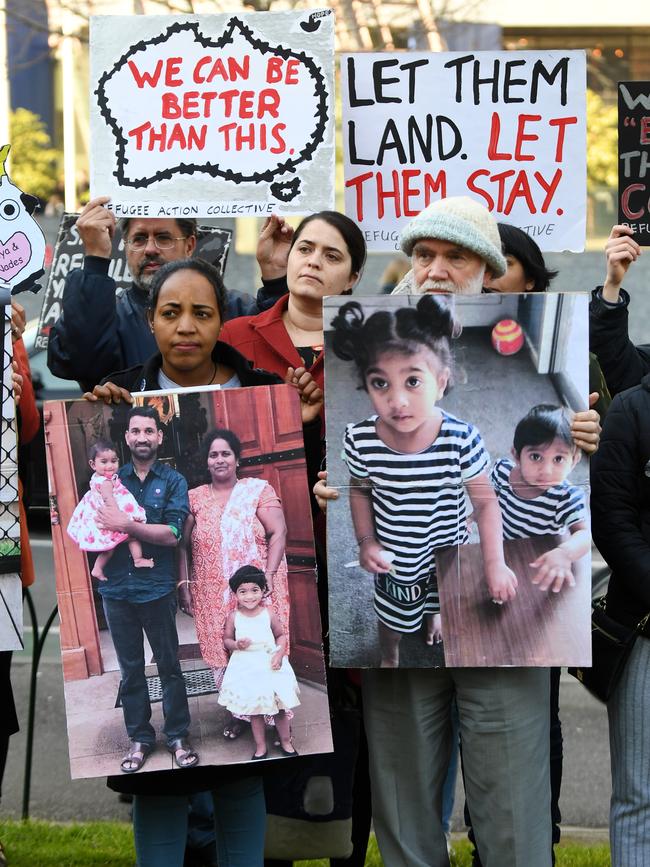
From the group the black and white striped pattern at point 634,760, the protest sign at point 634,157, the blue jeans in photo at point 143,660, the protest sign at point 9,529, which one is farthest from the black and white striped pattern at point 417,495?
the protest sign at point 634,157

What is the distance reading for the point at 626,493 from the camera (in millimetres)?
3410

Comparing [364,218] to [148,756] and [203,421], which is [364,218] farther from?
[148,756]

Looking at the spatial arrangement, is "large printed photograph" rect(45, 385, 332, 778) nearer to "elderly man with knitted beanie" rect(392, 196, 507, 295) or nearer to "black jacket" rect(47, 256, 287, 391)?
"elderly man with knitted beanie" rect(392, 196, 507, 295)

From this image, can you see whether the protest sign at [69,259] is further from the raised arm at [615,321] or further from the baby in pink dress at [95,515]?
the baby in pink dress at [95,515]

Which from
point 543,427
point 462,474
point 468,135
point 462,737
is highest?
point 468,135

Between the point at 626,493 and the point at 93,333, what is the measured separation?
164 centimetres

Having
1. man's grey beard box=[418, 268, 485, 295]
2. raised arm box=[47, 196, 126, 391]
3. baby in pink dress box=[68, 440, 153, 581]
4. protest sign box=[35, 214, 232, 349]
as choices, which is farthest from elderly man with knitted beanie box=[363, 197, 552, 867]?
protest sign box=[35, 214, 232, 349]

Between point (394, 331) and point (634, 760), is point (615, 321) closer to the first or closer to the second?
point (394, 331)

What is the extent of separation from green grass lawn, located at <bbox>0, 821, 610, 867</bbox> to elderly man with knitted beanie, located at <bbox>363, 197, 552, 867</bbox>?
874 millimetres

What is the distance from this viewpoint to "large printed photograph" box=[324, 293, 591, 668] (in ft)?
10.3

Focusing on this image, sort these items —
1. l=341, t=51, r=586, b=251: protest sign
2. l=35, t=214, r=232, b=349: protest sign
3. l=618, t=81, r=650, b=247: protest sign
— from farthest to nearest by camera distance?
1. l=35, t=214, r=232, b=349: protest sign
2. l=341, t=51, r=586, b=251: protest sign
3. l=618, t=81, r=650, b=247: protest sign

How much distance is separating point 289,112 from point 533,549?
1.90m

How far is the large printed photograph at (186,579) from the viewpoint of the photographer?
3.13 metres

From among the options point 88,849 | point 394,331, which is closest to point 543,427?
point 394,331
